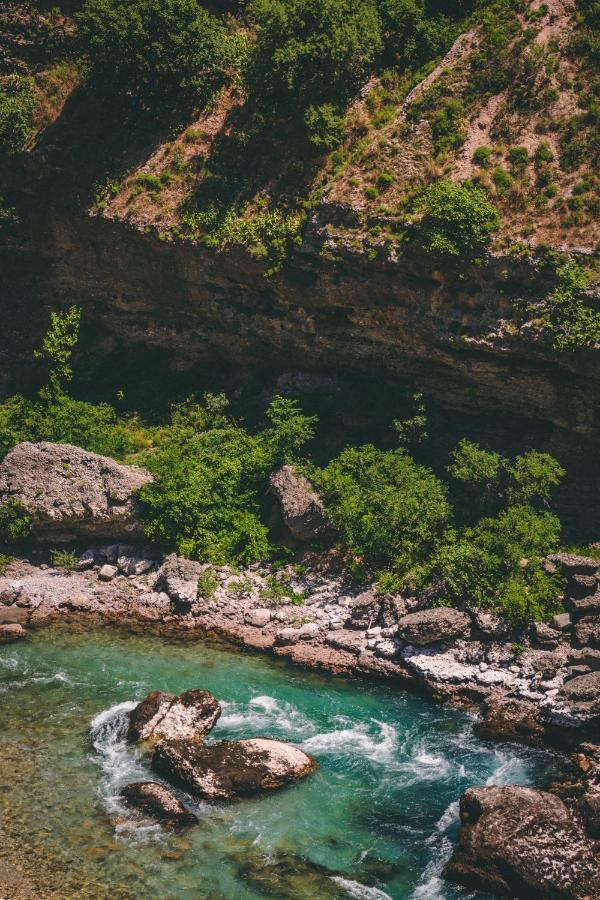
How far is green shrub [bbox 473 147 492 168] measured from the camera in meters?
23.7

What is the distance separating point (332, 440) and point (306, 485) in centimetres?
291

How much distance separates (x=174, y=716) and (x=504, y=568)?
967 cm

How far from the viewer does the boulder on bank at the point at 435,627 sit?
2108cm

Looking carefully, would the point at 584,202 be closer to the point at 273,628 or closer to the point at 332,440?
the point at 332,440

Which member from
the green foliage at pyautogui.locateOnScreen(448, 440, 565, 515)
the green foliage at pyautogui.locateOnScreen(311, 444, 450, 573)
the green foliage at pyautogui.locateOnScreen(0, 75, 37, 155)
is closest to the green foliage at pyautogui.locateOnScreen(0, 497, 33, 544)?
the green foliage at pyautogui.locateOnScreen(311, 444, 450, 573)

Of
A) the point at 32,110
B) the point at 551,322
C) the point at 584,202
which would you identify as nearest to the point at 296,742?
the point at 551,322

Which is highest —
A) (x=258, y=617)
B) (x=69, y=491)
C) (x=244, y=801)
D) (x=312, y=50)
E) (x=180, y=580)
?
(x=312, y=50)

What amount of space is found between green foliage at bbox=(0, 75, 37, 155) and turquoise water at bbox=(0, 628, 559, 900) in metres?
16.9

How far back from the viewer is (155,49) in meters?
26.7

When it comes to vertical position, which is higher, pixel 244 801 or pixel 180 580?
pixel 180 580

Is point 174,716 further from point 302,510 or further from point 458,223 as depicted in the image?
point 458,223

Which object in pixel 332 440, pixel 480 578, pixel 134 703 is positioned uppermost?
pixel 332 440

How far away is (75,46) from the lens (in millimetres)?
29203

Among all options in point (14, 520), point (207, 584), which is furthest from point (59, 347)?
point (207, 584)
